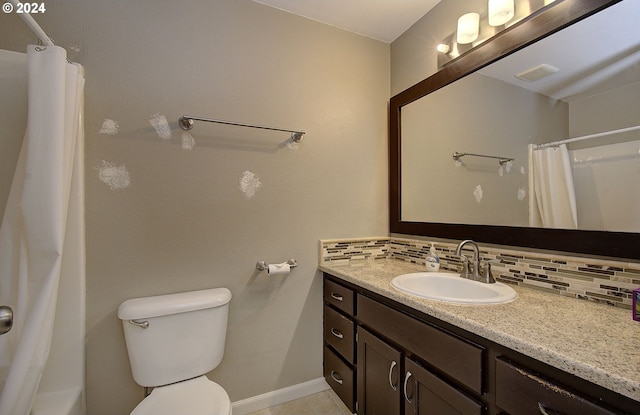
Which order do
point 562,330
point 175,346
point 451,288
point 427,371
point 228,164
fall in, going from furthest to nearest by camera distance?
point 228,164
point 451,288
point 175,346
point 427,371
point 562,330

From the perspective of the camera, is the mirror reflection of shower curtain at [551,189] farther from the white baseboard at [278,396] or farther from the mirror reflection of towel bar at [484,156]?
the white baseboard at [278,396]

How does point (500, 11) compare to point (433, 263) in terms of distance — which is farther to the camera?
point (433, 263)

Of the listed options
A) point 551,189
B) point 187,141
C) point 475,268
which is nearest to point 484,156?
point 551,189

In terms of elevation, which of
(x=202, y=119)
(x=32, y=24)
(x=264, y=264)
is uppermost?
(x=32, y=24)

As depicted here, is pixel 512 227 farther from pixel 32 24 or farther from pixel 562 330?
pixel 32 24

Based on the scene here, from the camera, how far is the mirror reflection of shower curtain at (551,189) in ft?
3.76

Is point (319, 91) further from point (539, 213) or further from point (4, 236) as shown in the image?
point (4, 236)

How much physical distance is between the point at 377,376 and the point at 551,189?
117 cm

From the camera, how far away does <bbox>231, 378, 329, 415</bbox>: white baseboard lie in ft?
5.34

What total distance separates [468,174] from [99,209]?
77.3 inches

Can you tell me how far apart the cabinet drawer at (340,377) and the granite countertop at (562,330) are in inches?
25.6

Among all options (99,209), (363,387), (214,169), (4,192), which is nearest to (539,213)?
(363,387)

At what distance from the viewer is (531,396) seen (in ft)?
2.40

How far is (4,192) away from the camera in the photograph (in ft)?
3.79
